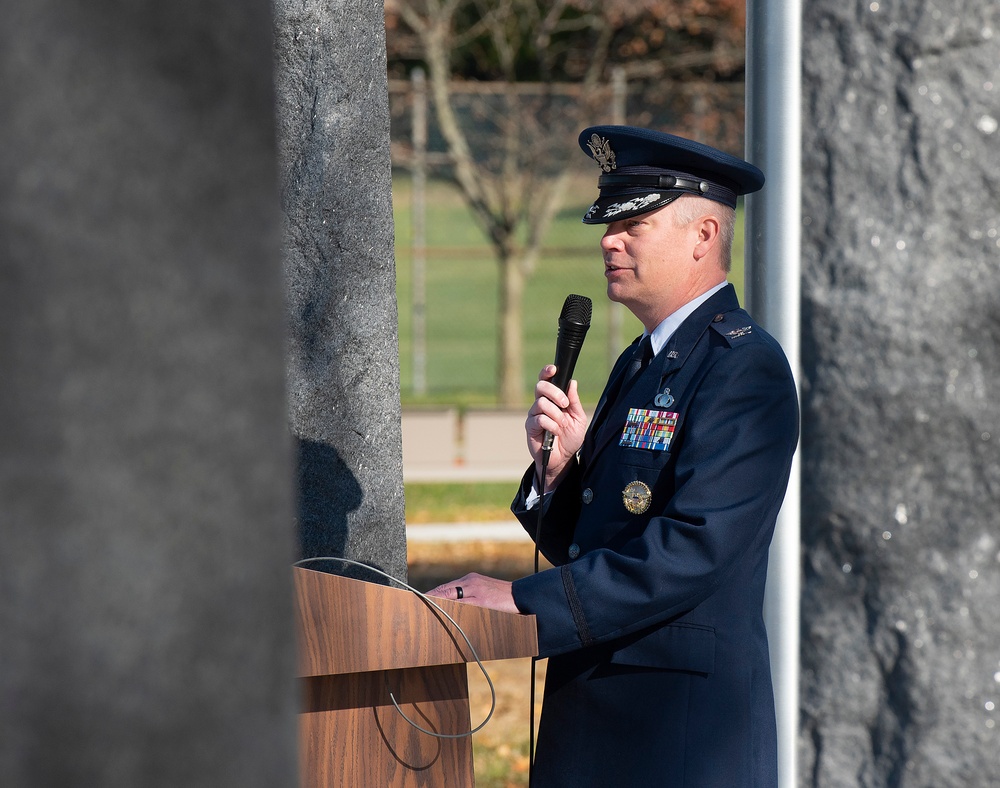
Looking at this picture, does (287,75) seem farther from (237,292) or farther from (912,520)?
(237,292)

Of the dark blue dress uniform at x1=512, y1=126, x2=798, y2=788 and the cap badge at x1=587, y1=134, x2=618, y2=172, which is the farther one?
the cap badge at x1=587, y1=134, x2=618, y2=172

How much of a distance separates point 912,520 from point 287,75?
185 cm

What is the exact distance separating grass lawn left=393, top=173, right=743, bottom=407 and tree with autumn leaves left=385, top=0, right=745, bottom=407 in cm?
92

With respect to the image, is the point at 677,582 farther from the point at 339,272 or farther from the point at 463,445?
the point at 463,445

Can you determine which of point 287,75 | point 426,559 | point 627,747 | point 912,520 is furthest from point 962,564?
point 426,559

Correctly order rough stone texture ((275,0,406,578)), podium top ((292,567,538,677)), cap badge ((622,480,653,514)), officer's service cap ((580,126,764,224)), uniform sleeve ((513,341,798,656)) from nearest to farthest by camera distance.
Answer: podium top ((292,567,538,677)) → uniform sleeve ((513,341,798,656)) → cap badge ((622,480,653,514)) → officer's service cap ((580,126,764,224)) → rough stone texture ((275,0,406,578))

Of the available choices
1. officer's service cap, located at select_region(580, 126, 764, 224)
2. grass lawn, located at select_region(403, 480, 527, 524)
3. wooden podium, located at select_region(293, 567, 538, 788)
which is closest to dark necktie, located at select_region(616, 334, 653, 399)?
officer's service cap, located at select_region(580, 126, 764, 224)

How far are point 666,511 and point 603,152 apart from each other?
0.90 meters

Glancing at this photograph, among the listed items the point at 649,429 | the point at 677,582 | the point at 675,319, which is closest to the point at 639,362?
the point at 675,319

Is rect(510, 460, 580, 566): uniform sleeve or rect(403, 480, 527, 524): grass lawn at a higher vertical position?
rect(510, 460, 580, 566): uniform sleeve

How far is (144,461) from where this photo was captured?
0.64m

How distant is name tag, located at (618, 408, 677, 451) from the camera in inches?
95.3

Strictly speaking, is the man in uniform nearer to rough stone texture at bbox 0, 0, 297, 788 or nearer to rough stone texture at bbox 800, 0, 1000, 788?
rough stone texture at bbox 800, 0, 1000, 788

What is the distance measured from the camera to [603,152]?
2727 millimetres
